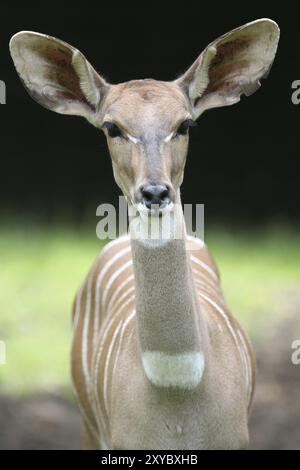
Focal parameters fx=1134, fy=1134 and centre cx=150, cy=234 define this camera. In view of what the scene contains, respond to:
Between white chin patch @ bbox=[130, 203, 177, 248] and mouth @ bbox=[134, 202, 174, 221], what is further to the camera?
white chin patch @ bbox=[130, 203, 177, 248]

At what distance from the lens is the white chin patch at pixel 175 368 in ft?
13.9

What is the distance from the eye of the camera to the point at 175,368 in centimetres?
423

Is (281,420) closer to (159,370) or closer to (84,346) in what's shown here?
(84,346)

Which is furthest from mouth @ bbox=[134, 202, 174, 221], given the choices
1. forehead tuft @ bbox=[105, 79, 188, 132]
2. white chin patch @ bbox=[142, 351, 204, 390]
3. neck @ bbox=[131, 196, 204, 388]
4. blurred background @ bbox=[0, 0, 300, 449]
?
blurred background @ bbox=[0, 0, 300, 449]

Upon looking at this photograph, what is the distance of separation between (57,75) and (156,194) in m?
1.00

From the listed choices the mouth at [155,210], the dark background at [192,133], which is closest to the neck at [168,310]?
the mouth at [155,210]

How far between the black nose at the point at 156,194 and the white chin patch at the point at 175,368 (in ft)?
2.10

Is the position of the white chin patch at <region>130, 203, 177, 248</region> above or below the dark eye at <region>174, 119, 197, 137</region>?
below

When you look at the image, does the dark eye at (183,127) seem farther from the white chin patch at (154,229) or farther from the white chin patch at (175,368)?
the white chin patch at (175,368)

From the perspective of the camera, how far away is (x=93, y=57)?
37.6 ft

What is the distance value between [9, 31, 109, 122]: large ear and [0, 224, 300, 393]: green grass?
10.4ft

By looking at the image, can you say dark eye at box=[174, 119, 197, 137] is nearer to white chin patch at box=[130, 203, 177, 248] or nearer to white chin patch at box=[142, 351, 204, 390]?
white chin patch at box=[130, 203, 177, 248]

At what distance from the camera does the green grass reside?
308 inches

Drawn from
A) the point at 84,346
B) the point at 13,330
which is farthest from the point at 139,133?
the point at 13,330
